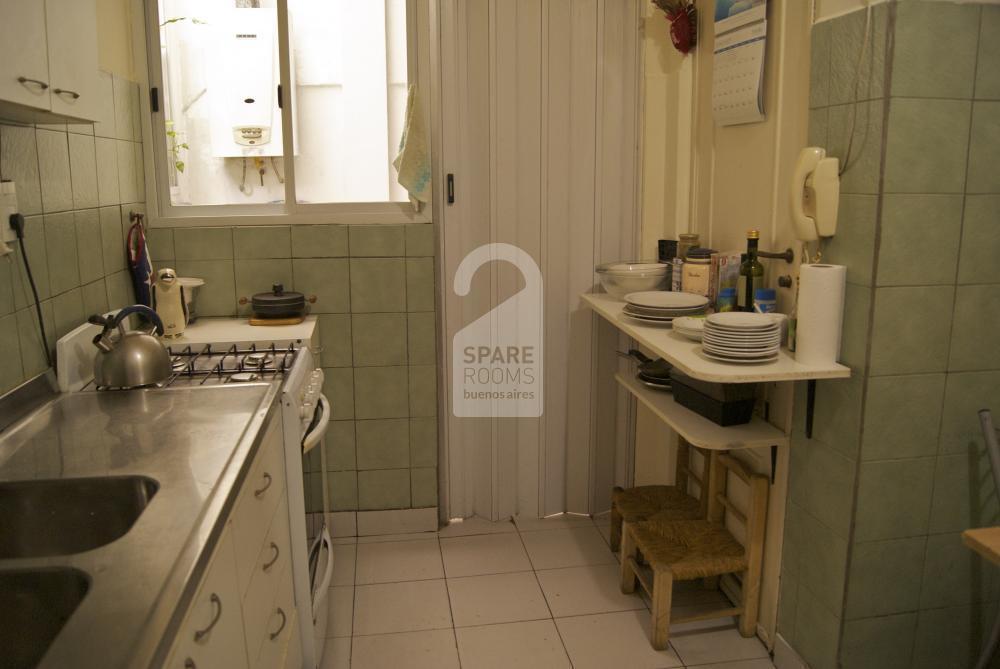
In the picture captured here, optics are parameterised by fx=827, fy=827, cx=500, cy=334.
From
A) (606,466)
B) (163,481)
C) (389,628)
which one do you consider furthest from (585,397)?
(163,481)

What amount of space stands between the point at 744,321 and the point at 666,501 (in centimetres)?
105

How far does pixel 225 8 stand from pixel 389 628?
2641 mm

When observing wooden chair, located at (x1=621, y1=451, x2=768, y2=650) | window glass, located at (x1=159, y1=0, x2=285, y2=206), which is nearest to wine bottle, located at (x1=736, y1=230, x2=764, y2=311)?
wooden chair, located at (x1=621, y1=451, x2=768, y2=650)

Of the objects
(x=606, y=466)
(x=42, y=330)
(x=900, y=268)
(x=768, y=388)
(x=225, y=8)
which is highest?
(x=225, y=8)

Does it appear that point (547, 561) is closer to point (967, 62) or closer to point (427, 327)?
point (427, 327)

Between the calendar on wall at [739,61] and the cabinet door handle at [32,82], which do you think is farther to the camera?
the calendar on wall at [739,61]

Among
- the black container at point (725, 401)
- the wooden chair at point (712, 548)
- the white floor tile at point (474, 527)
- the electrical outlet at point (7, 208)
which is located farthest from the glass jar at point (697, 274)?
the electrical outlet at point (7, 208)

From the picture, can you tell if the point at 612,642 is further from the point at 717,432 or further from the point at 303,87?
the point at 303,87

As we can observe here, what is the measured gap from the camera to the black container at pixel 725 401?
7.91 feet

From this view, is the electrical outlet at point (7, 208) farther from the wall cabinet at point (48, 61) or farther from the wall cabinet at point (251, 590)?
the wall cabinet at point (251, 590)

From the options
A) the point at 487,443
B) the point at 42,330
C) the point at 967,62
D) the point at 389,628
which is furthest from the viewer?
the point at 487,443

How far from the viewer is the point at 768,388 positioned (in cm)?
249

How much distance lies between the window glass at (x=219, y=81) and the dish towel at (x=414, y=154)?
0.78 m

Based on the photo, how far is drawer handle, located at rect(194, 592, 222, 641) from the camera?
1275 millimetres
